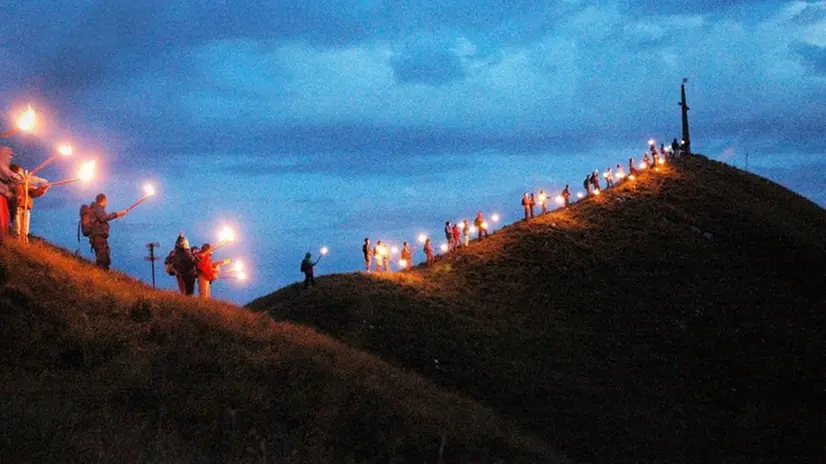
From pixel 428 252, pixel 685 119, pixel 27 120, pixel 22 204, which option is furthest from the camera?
pixel 685 119

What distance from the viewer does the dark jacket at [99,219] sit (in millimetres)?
18125

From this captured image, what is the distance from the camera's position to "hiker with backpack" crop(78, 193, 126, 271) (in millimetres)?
18109

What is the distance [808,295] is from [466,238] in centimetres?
1878

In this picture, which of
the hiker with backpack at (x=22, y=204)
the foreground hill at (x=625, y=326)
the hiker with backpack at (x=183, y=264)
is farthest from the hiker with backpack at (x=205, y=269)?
the foreground hill at (x=625, y=326)

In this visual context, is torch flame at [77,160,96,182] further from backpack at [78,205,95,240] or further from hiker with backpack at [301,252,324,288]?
hiker with backpack at [301,252,324,288]

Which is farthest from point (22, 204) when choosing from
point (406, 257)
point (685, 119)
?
point (685, 119)

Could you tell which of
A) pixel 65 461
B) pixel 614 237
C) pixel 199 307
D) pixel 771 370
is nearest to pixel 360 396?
pixel 199 307

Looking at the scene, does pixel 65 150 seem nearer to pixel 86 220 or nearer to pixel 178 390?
pixel 86 220

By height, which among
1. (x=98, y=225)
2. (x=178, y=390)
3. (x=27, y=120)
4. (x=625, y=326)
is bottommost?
(x=625, y=326)

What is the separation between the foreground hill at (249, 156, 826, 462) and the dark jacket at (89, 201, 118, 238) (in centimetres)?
1043

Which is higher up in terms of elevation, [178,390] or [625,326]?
[178,390]

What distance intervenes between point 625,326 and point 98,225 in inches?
923

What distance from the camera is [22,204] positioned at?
1633cm

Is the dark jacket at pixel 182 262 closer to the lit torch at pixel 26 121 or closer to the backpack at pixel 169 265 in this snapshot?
the backpack at pixel 169 265
